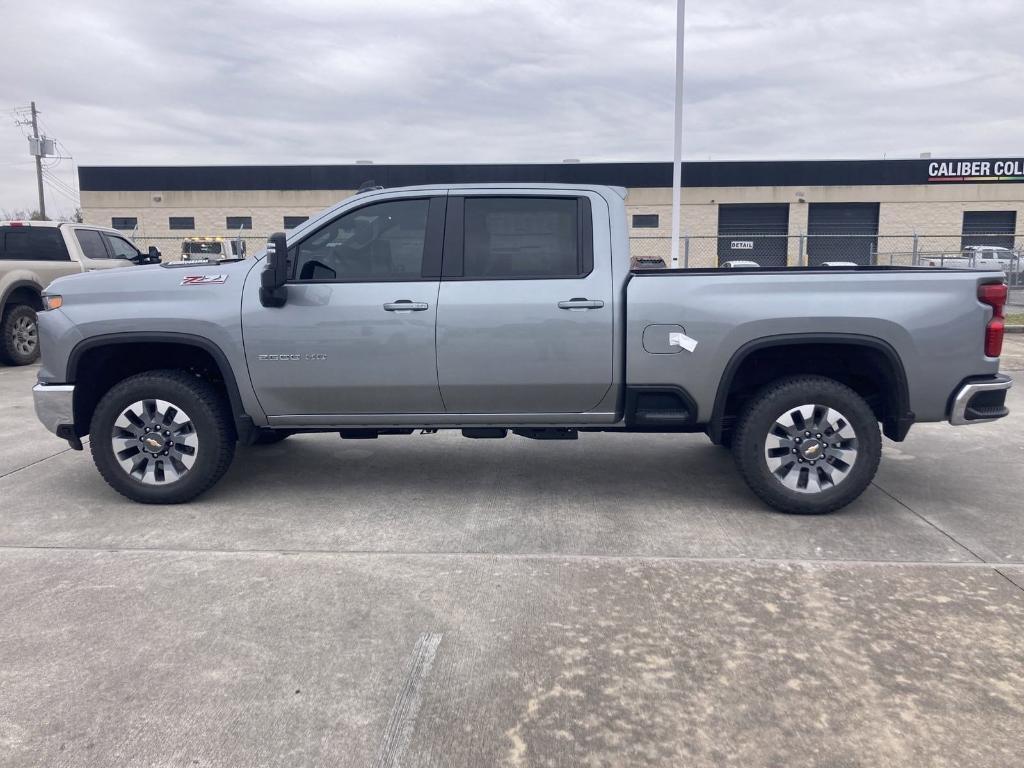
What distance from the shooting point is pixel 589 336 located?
4.97 meters

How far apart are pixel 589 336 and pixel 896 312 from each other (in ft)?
5.83

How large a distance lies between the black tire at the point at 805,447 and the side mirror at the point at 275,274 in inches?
114

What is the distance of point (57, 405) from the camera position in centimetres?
520

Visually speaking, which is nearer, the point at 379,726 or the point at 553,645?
the point at 379,726

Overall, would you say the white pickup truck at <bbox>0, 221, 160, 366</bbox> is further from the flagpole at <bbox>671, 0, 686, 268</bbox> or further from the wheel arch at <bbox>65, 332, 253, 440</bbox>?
the flagpole at <bbox>671, 0, 686, 268</bbox>

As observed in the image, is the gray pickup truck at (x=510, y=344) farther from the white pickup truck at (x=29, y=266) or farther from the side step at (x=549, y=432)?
the white pickup truck at (x=29, y=266)

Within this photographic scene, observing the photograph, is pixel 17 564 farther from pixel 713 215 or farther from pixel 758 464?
pixel 713 215

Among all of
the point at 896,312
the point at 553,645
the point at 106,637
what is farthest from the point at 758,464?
the point at 106,637

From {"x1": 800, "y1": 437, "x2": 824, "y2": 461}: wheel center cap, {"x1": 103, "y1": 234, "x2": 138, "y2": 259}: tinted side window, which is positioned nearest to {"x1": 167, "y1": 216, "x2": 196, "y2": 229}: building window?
{"x1": 103, "y1": 234, "x2": 138, "y2": 259}: tinted side window

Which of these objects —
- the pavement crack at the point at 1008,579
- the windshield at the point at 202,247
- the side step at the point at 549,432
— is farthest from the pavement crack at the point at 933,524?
the windshield at the point at 202,247

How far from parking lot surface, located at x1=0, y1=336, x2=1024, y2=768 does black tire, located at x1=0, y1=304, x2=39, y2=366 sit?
6781 millimetres

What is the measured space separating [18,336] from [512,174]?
78.6 feet

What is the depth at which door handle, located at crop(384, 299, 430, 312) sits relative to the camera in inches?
198

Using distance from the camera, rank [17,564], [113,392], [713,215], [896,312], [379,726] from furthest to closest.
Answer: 1. [713,215]
2. [113,392]
3. [896,312]
4. [17,564]
5. [379,726]
